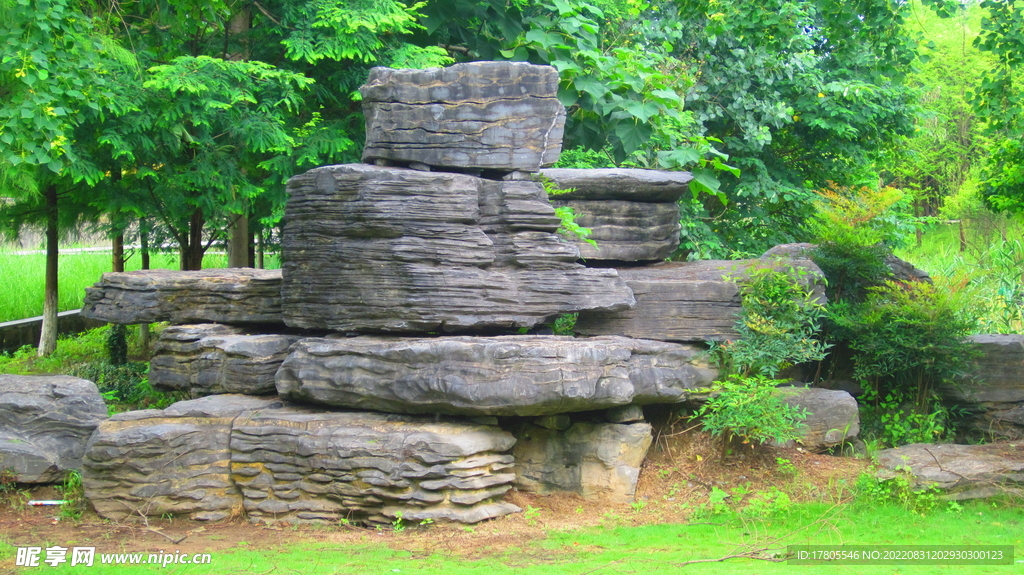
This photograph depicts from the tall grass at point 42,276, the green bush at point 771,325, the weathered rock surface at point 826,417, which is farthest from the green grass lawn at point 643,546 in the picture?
the tall grass at point 42,276

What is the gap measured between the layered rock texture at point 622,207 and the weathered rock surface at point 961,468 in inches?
126

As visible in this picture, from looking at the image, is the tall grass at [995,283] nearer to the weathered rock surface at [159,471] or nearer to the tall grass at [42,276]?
the weathered rock surface at [159,471]

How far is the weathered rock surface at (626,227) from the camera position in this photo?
866 centimetres

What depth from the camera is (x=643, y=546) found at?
20.1ft

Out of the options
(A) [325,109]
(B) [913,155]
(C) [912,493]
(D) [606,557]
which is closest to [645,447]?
(D) [606,557]

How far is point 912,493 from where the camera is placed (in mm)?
6980

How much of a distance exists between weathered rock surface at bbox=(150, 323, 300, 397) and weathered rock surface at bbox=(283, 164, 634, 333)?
61cm

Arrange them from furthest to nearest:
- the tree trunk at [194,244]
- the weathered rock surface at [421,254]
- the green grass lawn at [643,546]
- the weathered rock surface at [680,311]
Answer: the tree trunk at [194,244]
the weathered rock surface at [680,311]
the weathered rock surface at [421,254]
the green grass lawn at [643,546]

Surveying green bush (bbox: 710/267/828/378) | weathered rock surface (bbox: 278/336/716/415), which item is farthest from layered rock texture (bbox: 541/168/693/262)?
weathered rock surface (bbox: 278/336/716/415)

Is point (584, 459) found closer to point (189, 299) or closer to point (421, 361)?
point (421, 361)

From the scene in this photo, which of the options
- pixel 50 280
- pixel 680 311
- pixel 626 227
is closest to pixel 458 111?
pixel 626 227

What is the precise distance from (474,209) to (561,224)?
3.29 feet

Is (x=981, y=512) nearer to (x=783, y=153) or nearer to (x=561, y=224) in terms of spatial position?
(x=561, y=224)

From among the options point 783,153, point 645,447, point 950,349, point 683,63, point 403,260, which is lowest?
point 645,447
